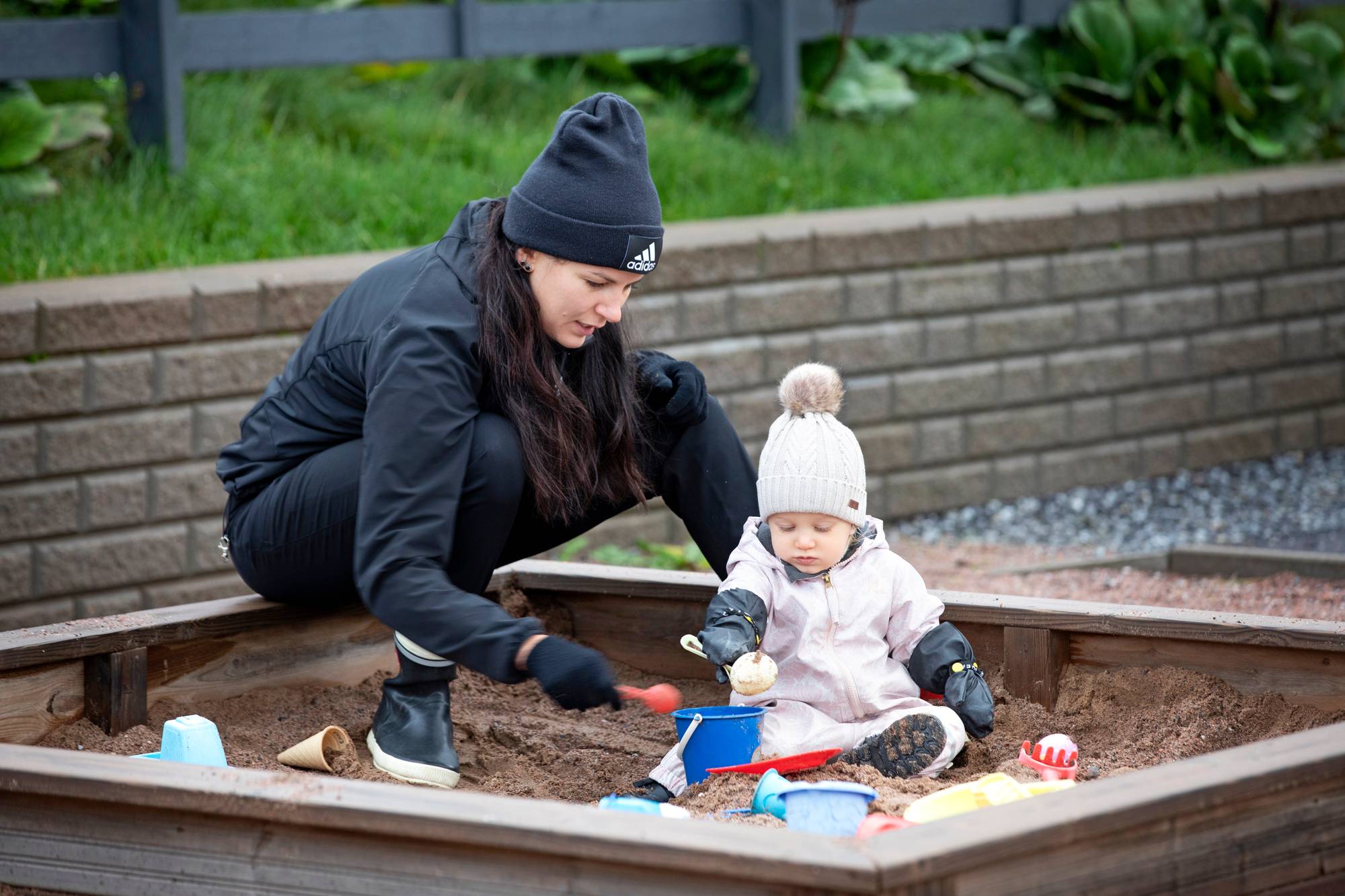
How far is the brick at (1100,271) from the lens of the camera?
6.02 meters

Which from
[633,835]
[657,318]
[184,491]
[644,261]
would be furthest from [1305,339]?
[633,835]

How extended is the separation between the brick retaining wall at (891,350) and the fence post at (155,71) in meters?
0.87

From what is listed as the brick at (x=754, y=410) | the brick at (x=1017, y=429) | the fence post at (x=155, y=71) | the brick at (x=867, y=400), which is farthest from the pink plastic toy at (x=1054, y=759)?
the fence post at (x=155, y=71)

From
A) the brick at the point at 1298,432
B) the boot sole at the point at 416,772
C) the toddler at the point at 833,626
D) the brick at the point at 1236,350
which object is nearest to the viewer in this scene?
the toddler at the point at 833,626

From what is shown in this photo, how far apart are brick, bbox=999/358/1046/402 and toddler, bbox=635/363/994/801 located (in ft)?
11.0

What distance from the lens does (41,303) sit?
417 centimetres

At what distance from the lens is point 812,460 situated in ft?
8.50

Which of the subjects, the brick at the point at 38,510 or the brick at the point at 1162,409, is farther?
the brick at the point at 1162,409

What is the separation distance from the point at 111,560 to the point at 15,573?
0.83ft

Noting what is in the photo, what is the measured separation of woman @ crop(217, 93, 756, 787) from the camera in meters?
2.38

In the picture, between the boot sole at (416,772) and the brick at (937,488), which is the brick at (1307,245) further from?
the boot sole at (416,772)

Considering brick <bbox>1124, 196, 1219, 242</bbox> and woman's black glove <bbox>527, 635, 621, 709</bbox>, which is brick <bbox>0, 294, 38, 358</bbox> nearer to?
woman's black glove <bbox>527, 635, 621, 709</bbox>

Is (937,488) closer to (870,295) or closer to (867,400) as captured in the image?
(867,400)

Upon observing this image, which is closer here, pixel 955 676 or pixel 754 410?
pixel 955 676
